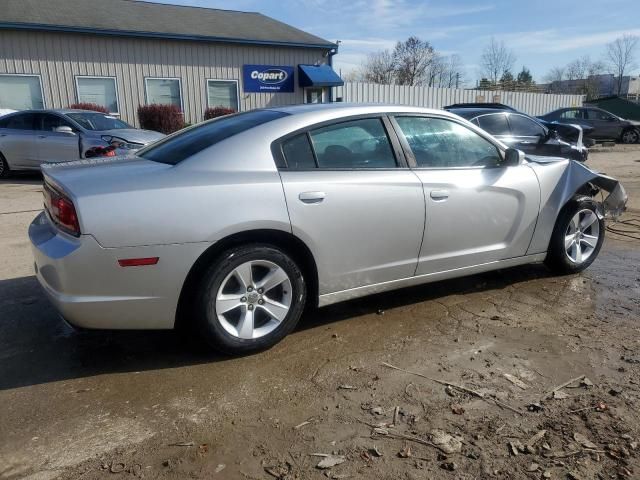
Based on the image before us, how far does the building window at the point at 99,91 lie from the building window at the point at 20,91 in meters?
1.13

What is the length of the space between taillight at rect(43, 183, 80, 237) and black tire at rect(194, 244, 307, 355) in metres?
0.76

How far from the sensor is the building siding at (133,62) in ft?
51.9

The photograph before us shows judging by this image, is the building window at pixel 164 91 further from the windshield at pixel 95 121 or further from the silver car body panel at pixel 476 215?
the silver car body panel at pixel 476 215

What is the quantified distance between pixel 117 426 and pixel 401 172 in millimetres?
2389

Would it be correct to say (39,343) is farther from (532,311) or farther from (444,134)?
(532,311)

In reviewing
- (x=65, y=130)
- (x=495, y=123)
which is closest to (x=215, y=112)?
(x=65, y=130)

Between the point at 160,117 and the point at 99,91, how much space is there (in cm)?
199

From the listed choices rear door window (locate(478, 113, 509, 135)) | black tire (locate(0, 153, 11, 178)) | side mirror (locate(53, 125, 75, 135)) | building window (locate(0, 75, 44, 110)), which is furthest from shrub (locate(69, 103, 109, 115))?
rear door window (locate(478, 113, 509, 135))

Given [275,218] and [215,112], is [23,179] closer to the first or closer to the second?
[215,112]

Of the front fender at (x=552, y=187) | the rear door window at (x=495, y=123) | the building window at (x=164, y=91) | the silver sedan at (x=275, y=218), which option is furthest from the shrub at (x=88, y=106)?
the front fender at (x=552, y=187)

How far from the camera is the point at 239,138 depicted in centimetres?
343

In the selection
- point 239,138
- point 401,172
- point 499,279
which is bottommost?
point 499,279

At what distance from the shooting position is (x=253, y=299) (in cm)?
337

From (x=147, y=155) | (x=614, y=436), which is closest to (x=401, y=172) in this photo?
(x=147, y=155)
